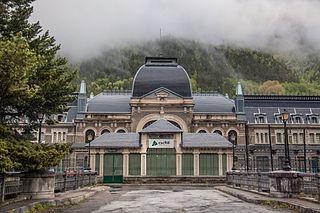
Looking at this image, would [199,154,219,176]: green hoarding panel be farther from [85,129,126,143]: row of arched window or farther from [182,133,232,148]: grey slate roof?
[85,129,126,143]: row of arched window

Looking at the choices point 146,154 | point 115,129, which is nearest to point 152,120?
point 115,129

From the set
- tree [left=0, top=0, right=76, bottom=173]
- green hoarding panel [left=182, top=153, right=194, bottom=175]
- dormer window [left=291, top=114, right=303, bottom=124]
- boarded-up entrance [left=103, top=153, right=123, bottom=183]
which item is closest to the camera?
tree [left=0, top=0, right=76, bottom=173]

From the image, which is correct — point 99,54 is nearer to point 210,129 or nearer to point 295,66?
point 295,66

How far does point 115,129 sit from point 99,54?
342 feet

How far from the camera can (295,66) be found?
6289 inches

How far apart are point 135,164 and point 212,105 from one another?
19341mm

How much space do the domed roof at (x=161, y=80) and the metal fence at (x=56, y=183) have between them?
2565 centimetres

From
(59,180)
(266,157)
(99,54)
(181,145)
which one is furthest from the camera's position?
(99,54)

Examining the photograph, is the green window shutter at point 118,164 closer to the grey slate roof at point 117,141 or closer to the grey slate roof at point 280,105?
the grey slate roof at point 117,141

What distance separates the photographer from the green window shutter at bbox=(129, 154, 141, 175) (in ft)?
155

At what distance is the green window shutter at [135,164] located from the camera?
47281 millimetres

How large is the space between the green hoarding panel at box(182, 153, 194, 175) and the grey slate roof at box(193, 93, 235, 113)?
14.2 metres

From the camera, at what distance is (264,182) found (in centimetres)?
2172

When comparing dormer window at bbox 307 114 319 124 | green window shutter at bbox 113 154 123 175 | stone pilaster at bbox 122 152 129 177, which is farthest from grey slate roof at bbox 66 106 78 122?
dormer window at bbox 307 114 319 124
